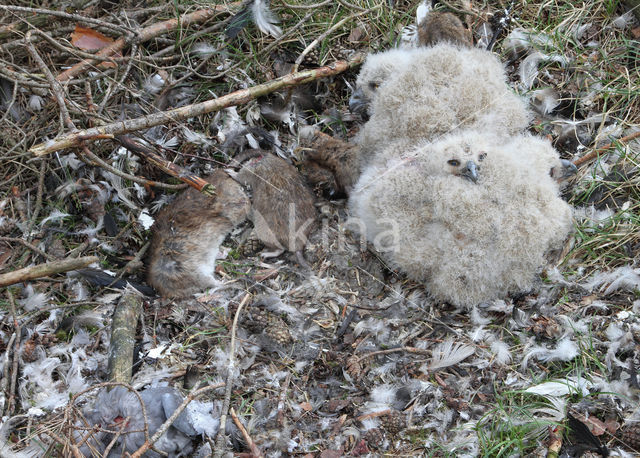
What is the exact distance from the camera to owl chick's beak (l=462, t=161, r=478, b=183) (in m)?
3.03

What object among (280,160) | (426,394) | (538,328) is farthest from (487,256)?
(280,160)

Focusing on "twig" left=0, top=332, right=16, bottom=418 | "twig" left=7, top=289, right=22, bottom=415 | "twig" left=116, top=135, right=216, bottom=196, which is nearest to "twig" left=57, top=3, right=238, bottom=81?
"twig" left=116, top=135, right=216, bottom=196

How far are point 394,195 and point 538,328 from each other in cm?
110

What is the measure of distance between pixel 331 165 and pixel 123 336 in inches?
67.5

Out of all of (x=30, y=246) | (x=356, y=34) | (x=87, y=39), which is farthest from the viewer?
(x=356, y=34)

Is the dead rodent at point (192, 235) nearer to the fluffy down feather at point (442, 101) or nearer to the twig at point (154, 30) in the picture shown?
the fluffy down feather at point (442, 101)

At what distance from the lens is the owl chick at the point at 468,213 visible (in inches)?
119

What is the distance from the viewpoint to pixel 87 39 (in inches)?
160

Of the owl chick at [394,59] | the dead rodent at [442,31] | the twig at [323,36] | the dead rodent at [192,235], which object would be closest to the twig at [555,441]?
the dead rodent at [192,235]

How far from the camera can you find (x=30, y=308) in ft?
11.0

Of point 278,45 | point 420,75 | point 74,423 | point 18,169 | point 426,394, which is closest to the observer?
point 74,423

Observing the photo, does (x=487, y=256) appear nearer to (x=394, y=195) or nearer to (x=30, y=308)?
(x=394, y=195)

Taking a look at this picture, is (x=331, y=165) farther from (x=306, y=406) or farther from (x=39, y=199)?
(x=39, y=199)

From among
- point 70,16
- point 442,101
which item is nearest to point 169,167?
point 70,16
